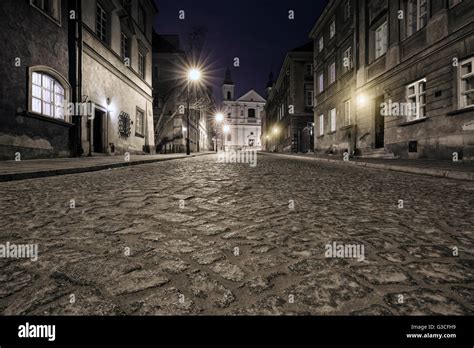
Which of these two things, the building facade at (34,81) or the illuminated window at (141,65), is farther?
the illuminated window at (141,65)

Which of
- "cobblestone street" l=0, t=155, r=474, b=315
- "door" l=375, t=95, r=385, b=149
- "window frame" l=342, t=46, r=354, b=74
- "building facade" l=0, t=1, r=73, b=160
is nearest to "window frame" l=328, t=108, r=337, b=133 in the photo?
"window frame" l=342, t=46, r=354, b=74

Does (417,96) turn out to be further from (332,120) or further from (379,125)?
(332,120)

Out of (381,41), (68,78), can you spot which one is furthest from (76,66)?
(381,41)

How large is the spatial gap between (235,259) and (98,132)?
1438 centimetres

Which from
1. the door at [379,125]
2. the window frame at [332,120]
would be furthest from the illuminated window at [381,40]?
the window frame at [332,120]

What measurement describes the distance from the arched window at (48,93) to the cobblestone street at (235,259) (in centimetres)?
824

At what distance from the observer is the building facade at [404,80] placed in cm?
898

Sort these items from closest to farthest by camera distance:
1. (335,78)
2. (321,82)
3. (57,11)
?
(57,11) < (335,78) < (321,82)

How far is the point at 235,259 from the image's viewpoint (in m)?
1.64

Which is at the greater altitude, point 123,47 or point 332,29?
point 332,29

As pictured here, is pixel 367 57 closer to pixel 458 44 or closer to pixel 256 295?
pixel 458 44

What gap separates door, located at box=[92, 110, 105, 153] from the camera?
13719 millimetres

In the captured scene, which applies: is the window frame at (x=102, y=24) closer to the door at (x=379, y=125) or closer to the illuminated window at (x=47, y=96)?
the illuminated window at (x=47, y=96)

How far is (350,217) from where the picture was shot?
2631 millimetres
